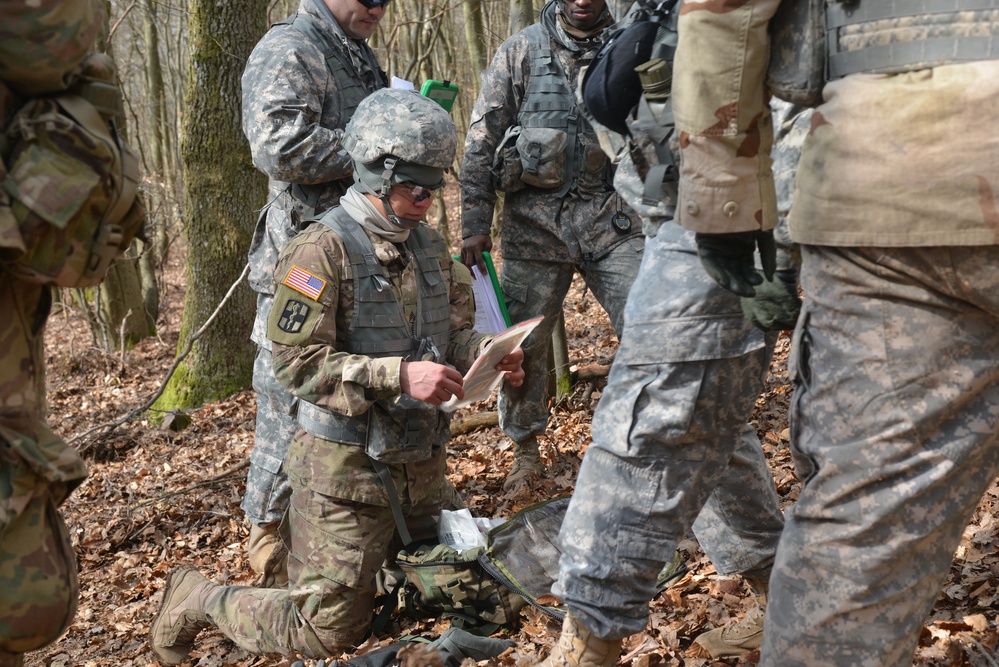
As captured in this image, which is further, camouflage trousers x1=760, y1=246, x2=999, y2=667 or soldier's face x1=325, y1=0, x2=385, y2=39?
soldier's face x1=325, y1=0, x2=385, y2=39

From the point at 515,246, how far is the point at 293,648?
8.48ft

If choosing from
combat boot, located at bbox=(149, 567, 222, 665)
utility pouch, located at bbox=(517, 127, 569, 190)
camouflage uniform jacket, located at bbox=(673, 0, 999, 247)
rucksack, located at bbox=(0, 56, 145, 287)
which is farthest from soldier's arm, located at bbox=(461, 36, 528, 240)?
rucksack, located at bbox=(0, 56, 145, 287)

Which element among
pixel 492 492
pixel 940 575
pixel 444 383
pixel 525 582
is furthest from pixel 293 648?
pixel 940 575

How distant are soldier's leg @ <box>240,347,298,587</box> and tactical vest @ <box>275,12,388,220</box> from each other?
770 mm

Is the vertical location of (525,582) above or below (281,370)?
below

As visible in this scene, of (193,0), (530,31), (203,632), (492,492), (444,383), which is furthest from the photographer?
(193,0)

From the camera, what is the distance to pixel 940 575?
2.05m

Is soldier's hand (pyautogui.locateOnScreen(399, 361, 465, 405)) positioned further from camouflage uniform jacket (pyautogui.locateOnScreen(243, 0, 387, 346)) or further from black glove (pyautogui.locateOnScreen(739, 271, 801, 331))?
black glove (pyautogui.locateOnScreen(739, 271, 801, 331))

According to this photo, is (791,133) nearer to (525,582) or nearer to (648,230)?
(648,230)

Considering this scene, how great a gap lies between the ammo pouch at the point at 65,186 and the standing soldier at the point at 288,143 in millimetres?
2268

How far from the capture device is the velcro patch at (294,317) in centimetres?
348

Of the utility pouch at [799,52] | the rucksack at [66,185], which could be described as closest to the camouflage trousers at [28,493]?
the rucksack at [66,185]

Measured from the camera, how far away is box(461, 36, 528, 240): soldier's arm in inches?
206

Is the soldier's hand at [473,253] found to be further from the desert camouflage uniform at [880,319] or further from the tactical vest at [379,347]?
the desert camouflage uniform at [880,319]
